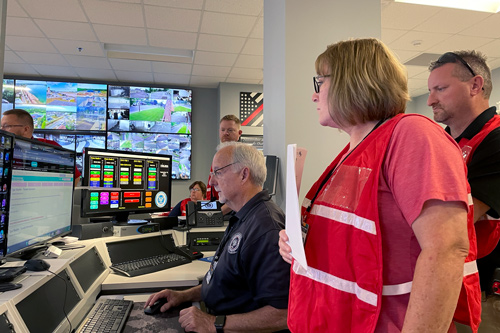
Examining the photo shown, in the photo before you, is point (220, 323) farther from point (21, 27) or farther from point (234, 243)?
point (21, 27)

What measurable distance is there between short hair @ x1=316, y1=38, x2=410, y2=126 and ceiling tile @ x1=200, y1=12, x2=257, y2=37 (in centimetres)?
310

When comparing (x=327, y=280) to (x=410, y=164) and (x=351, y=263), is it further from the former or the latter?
(x=410, y=164)

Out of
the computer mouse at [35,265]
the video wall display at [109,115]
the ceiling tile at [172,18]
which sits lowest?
the computer mouse at [35,265]

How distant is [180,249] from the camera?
2057 mm

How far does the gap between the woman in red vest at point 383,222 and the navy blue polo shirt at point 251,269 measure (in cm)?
41

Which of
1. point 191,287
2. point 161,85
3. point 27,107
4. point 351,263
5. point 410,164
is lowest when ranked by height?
point 191,287

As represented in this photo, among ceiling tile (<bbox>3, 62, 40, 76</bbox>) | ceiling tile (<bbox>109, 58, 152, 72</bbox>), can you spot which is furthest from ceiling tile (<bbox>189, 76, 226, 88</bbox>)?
ceiling tile (<bbox>3, 62, 40, 76</bbox>)

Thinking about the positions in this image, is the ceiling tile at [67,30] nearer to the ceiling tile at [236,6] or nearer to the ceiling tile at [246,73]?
the ceiling tile at [236,6]

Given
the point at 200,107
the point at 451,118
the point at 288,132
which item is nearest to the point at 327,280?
the point at 451,118

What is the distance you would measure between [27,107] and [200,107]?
2762 millimetres

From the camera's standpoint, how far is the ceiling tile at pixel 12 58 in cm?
455

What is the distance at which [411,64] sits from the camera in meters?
4.97

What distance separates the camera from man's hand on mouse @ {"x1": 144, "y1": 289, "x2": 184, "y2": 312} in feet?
4.40

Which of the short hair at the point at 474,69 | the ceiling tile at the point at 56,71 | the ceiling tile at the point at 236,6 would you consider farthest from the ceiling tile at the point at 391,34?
the ceiling tile at the point at 56,71
